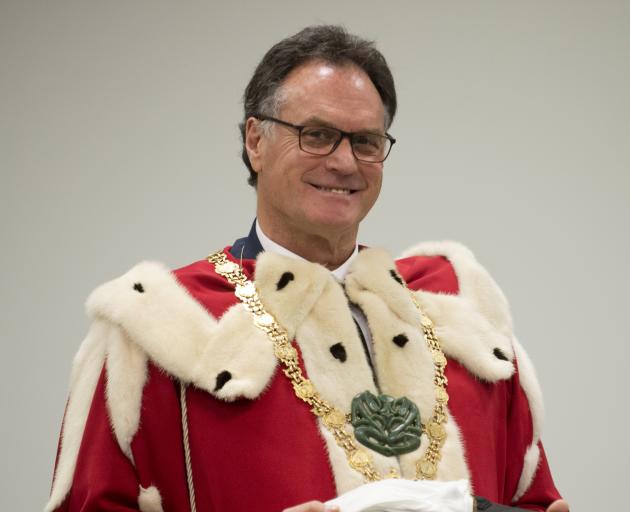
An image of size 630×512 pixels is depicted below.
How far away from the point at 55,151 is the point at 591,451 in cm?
190

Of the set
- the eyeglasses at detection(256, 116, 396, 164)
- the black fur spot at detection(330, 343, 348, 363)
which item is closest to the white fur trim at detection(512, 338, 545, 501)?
the black fur spot at detection(330, 343, 348, 363)

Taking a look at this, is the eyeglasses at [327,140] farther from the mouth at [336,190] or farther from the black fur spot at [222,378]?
the black fur spot at [222,378]

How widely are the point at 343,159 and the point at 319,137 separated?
7 centimetres

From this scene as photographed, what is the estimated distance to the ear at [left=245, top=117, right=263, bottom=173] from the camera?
2.38 m

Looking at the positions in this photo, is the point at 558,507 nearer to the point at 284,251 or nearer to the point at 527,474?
the point at 527,474

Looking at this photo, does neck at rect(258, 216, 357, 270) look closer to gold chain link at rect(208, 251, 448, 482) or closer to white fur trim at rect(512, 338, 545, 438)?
gold chain link at rect(208, 251, 448, 482)

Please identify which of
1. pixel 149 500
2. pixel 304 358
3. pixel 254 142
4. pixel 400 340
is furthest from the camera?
pixel 254 142

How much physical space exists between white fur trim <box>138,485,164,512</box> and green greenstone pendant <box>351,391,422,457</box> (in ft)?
1.24

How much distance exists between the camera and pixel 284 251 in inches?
93.0

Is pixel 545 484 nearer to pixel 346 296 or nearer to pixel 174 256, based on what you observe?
pixel 346 296

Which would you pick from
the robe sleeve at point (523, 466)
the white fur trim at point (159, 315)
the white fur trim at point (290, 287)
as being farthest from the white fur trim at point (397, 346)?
the white fur trim at point (159, 315)

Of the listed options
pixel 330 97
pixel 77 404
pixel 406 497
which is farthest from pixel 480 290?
pixel 77 404

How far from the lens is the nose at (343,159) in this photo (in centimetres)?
226

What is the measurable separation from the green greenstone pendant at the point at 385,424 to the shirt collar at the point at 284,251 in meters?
0.31
